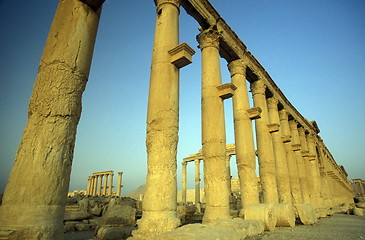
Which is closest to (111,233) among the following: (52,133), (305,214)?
(52,133)

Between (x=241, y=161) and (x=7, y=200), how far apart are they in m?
9.74

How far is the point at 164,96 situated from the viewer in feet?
22.3

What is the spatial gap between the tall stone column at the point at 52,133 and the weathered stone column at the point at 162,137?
2309 mm

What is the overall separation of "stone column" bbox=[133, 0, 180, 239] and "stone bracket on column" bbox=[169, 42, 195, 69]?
0.62 ft

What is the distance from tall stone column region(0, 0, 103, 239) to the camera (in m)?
3.51

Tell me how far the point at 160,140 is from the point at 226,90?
4343 mm

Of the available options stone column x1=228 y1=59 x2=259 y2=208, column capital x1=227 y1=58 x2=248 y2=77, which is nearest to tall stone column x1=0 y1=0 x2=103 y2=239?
stone column x1=228 y1=59 x2=259 y2=208

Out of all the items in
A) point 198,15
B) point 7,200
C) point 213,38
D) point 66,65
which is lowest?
point 7,200

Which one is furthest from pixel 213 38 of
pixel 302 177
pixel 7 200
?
pixel 302 177

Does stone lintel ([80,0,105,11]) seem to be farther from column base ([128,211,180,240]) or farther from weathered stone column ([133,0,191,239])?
column base ([128,211,180,240])

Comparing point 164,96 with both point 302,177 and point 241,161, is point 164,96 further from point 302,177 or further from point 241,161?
point 302,177

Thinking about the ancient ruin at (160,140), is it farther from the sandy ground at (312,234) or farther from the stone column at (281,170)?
the sandy ground at (312,234)

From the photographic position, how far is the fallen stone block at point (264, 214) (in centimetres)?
784

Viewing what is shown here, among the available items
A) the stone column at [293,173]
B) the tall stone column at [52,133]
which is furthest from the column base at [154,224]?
the stone column at [293,173]
